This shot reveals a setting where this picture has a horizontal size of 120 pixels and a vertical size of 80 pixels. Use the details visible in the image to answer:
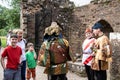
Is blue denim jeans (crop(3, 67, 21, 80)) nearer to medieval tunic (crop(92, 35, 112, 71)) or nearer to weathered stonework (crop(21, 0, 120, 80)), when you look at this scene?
medieval tunic (crop(92, 35, 112, 71))

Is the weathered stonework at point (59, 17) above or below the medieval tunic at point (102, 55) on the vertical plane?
above

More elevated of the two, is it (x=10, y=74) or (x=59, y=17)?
(x=59, y=17)

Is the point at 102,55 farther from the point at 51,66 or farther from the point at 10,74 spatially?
the point at 10,74

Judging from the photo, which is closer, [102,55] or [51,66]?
[51,66]

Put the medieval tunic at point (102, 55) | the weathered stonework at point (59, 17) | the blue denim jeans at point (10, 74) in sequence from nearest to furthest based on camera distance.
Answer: the blue denim jeans at point (10, 74) < the medieval tunic at point (102, 55) < the weathered stonework at point (59, 17)

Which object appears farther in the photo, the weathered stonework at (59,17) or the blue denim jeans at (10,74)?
the weathered stonework at (59,17)

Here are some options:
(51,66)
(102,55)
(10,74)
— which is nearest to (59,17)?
(102,55)

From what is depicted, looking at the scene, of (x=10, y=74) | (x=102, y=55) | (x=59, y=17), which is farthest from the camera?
(x=59, y=17)

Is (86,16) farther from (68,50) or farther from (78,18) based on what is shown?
(68,50)

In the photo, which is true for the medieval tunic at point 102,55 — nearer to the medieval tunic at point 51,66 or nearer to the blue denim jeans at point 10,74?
the medieval tunic at point 51,66

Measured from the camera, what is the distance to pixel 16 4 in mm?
38156

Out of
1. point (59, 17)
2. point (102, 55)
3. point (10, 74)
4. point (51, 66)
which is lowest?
point (10, 74)

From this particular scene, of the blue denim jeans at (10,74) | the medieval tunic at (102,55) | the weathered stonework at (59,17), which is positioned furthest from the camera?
the weathered stonework at (59,17)

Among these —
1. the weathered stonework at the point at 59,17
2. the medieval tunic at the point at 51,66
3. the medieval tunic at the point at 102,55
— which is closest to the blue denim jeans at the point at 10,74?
the medieval tunic at the point at 51,66
